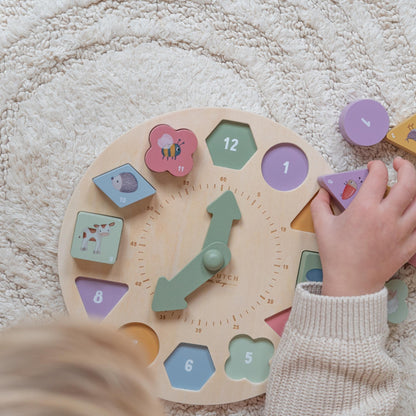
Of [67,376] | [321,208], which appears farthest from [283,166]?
[67,376]

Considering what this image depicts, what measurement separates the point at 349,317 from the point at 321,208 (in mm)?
138

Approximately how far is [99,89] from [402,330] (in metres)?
0.52

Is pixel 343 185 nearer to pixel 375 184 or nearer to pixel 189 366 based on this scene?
pixel 375 184

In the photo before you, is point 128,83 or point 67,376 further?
point 128,83

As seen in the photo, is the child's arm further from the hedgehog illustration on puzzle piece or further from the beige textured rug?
the hedgehog illustration on puzzle piece

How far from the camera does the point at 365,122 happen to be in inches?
27.0

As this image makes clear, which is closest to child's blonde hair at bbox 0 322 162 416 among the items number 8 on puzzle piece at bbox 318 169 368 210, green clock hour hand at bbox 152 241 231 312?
green clock hour hand at bbox 152 241 231 312

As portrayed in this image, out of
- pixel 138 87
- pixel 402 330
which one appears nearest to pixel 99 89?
pixel 138 87

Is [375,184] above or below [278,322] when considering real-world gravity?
above

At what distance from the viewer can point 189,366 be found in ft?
2.22

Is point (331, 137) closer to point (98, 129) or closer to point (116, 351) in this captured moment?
point (98, 129)

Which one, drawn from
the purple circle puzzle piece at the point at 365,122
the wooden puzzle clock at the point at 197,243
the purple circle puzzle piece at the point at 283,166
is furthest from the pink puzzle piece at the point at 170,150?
the purple circle puzzle piece at the point at 365,122

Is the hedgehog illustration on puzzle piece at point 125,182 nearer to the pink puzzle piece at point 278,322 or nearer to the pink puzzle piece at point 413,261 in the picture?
the pink puzzle piece at point 278,322

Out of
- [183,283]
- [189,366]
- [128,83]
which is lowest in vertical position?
[189,366]
